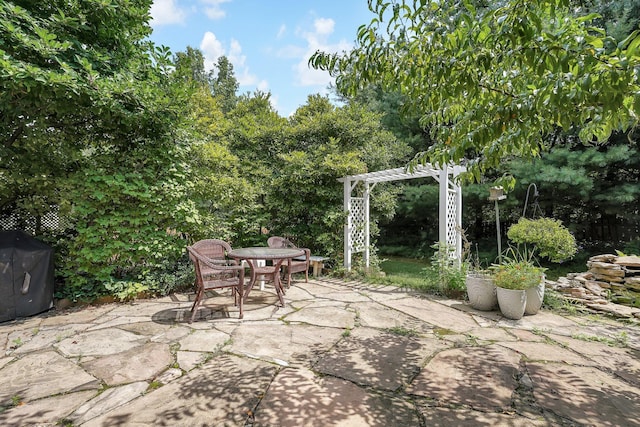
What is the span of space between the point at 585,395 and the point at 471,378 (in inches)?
26.0

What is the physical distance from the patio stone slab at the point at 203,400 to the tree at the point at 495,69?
6.16ft

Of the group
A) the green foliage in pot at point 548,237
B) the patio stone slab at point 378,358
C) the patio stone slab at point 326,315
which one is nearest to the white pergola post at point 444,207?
the green foliage in pot at point 548,237

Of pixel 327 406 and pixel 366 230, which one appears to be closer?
pixel 327 406

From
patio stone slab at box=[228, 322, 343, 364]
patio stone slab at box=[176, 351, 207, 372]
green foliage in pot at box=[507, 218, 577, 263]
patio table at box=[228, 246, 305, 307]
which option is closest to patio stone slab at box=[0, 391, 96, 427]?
patio stone slab at box=[176, 351, 207, 372]

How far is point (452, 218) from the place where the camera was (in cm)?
522

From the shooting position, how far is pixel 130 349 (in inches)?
104

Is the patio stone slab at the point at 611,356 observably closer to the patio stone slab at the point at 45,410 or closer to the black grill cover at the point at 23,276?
the patio stone slab at the point at 45,410

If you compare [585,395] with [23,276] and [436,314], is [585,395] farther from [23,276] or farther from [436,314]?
[23,276]

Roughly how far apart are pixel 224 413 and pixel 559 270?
848 cm

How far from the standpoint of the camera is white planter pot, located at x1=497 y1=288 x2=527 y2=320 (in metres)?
3.54

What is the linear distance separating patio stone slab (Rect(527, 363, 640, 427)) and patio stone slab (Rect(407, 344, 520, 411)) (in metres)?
0.17

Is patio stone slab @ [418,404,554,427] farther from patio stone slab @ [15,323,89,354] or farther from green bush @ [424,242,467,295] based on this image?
patio stone slab @ [15,323,89,354]

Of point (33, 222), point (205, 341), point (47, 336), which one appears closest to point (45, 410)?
point (205, 341)

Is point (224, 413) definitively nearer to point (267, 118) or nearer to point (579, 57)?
point (579, 57)
